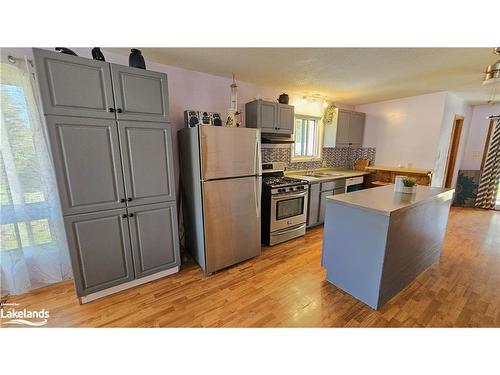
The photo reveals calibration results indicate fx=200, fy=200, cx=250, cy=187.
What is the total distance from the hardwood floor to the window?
2.27m

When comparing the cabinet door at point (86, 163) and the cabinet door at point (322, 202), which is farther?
the cabinet door at point (322, 202)

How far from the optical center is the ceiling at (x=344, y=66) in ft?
6.81

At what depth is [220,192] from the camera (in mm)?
2238

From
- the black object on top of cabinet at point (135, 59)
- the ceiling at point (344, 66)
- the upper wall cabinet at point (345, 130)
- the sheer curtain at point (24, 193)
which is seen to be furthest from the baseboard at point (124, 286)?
the upper wall cabinet at point (345, 130)

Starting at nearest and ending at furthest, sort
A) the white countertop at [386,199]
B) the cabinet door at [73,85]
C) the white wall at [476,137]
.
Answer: the cabinet door at [73,85]
the white countertop at [386,199]
the white wall at [476,137]

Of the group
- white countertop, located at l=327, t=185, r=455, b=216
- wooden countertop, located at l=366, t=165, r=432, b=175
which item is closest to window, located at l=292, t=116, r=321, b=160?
wooden countertop, located at l=366, t=165, r=432, b=175

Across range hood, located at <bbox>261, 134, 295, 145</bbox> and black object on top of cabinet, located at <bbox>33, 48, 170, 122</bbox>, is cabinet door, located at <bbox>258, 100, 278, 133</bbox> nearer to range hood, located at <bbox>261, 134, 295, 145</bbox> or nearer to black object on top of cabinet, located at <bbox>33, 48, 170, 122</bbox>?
range hood, located at <bbox>261, 134, 295, 145</bbox>

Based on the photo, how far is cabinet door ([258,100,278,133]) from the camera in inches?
117

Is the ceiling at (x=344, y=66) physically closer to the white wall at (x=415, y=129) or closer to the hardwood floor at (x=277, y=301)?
the white wall at (x=415, y=129)

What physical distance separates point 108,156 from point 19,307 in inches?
62.8

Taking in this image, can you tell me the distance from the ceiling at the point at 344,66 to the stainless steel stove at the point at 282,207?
1377 mm

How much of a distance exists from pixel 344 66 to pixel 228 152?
1.80 m

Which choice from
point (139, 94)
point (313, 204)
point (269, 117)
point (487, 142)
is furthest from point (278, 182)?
point (487, 142)
